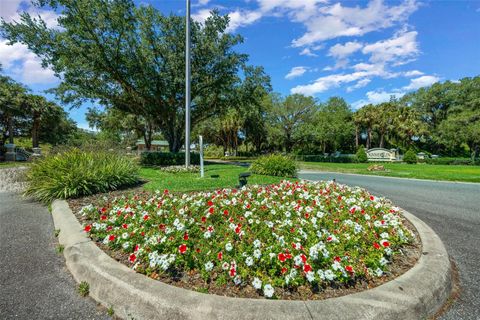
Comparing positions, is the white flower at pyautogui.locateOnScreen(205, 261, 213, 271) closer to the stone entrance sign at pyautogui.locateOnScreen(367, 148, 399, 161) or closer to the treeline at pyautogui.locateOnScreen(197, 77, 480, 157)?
the treeline at pyautogui.locateOnScreen(197, 77, 480, 157)

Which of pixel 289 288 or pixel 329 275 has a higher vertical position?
pixel 329 275

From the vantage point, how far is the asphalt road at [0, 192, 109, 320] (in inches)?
74.9

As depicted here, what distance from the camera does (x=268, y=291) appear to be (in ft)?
6.12

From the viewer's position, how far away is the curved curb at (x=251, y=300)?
169 cm

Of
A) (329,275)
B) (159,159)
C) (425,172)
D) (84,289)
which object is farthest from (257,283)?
(425,172)

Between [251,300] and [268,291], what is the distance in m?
0.17

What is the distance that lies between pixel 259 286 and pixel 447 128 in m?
39.8

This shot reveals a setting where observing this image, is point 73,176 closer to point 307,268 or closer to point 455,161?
point 307,268

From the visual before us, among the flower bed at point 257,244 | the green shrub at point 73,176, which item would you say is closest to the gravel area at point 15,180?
the green shrub at point 73,176

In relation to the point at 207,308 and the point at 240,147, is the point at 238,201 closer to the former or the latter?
the point at 207,308

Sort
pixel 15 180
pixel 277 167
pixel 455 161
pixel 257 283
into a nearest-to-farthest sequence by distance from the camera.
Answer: pixel 257 283 → pixel 15 180 → pixel 277 167 → pixel 455 161

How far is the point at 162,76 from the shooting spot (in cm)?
1345

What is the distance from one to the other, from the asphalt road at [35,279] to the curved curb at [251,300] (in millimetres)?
143

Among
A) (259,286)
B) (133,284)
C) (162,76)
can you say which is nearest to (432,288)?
(259,286)
